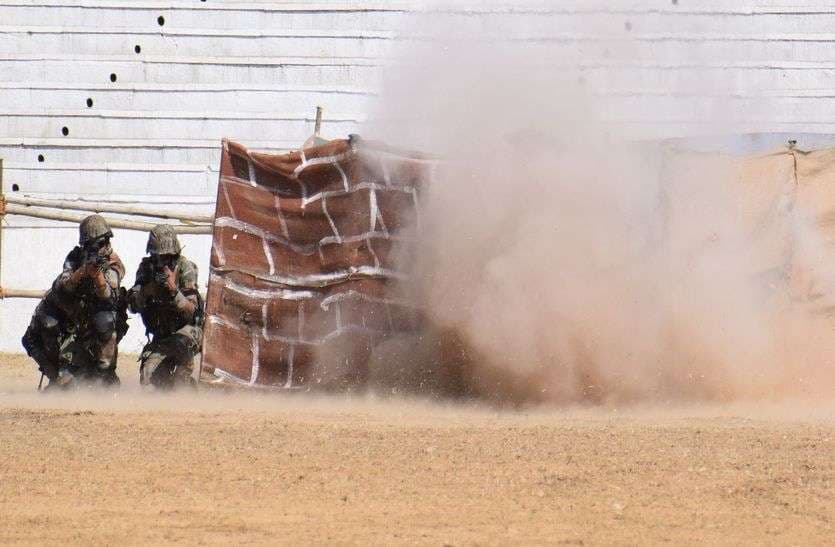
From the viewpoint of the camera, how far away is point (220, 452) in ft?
24.0

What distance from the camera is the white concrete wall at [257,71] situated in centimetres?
1598

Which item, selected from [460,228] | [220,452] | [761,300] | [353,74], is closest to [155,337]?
[460,228]

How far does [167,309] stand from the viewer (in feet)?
35.5

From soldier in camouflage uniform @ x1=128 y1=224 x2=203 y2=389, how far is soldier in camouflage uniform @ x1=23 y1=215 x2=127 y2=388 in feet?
0.79

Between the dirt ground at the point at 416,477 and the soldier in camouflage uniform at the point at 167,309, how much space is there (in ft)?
4.77

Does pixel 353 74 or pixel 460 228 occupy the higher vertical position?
pixel 353 74

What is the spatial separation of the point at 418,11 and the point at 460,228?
23.3ft

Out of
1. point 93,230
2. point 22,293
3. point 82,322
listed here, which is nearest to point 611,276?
point 93,230

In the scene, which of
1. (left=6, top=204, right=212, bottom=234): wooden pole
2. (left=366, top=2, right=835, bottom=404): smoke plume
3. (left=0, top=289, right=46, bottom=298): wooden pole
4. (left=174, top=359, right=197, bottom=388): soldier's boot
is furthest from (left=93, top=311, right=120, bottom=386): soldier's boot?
(left=0, top=289, right=46, bottom=298): wooden pole

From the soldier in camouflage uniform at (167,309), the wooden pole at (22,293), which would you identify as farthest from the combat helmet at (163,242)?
the wooden pole at (22,293)

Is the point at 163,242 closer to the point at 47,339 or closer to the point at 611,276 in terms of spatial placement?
the point at 47,339

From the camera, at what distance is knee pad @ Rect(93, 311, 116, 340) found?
34.8 ft

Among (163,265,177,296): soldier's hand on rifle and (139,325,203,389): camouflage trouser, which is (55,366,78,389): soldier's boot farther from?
(163,265,177,296): soldier's hand on rifle

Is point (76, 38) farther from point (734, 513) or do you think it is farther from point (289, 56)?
point (734, 513)
